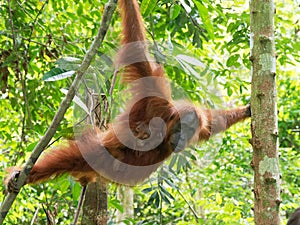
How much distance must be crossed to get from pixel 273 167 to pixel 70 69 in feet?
3.45

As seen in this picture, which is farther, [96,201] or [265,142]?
[96,201]

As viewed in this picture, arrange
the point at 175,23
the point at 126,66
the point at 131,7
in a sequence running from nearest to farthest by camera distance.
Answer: the point at 131,7
the point at 126,66
the point at 175,23

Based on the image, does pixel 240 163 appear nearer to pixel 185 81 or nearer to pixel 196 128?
pixel 185 81

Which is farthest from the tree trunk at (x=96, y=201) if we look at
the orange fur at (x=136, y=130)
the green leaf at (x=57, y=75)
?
the green leaf at (x=57, y=75)

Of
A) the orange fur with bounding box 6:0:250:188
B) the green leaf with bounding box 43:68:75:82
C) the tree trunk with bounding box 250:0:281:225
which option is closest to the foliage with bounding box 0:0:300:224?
the green leaf with bounding box 43:68:75:82

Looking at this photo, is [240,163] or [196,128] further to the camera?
[240,163]

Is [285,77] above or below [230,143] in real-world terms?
above

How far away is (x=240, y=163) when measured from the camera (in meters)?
7.30

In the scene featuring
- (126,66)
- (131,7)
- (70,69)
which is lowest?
(70,69)

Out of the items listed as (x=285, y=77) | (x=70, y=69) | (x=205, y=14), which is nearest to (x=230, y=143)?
(x=285, y=77)

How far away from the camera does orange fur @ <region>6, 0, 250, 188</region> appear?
269cm

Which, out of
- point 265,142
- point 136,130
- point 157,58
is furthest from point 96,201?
point 265,142

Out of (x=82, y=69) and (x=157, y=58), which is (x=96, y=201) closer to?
(x=157, y=58)

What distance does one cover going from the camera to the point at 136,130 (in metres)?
2.79
